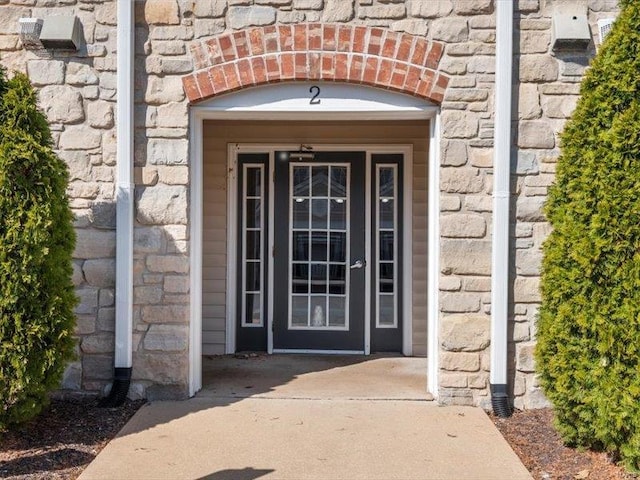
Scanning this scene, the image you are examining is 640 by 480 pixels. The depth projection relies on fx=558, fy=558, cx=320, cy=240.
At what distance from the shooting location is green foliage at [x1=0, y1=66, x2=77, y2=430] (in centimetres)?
328

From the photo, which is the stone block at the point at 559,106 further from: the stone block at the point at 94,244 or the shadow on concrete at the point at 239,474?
the stone block at the point at 94,244

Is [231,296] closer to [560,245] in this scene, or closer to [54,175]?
[54,175]

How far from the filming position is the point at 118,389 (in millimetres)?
4102

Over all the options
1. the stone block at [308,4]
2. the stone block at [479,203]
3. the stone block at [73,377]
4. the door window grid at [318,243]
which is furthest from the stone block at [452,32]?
the stone block at [73,377]

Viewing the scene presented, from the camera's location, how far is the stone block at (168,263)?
4195 mm

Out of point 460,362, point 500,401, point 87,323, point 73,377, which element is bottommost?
point 500,401

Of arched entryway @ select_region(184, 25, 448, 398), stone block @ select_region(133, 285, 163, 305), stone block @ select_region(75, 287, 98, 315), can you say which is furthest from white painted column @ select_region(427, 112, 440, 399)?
stone block @ select_region(75, 287, 98, 315)

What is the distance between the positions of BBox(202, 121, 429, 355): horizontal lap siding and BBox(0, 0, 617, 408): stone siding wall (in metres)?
1.62

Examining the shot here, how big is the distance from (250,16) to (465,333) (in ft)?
9.31

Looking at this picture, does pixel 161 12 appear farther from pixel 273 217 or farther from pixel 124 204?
pixel 273 217

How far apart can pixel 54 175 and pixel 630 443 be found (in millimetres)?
3635

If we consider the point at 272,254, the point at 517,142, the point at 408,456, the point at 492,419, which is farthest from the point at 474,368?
the point at 272,254

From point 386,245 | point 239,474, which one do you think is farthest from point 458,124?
point 239,474

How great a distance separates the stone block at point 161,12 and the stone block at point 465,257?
2.62 metres
